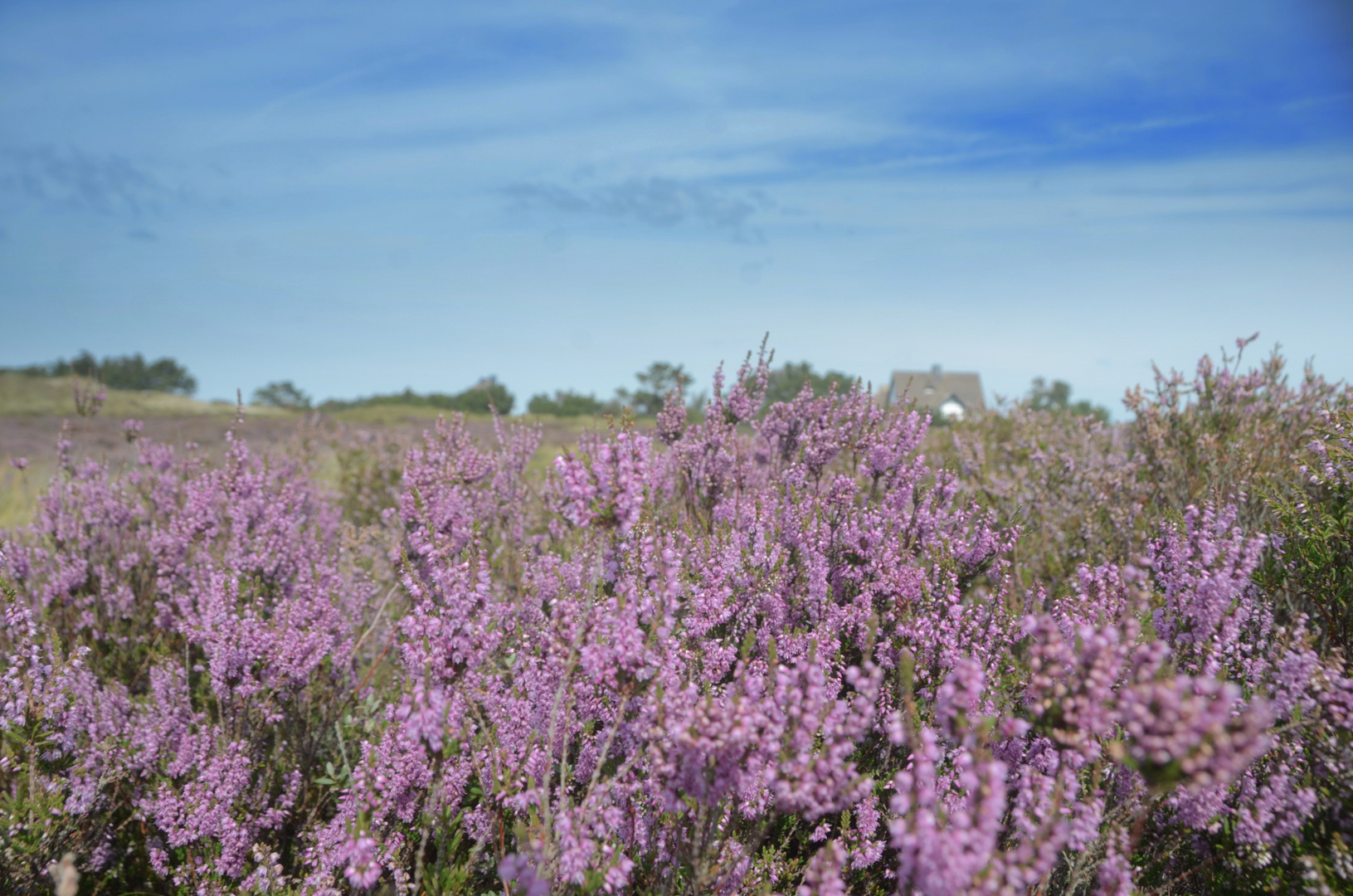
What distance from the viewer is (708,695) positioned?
258 cm

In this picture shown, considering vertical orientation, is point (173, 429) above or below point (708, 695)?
above

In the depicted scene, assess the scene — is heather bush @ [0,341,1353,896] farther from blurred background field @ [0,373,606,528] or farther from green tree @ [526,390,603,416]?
green tree @ [526,390,603,416]

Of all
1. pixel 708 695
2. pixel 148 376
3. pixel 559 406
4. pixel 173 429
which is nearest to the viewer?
pixel 708 695

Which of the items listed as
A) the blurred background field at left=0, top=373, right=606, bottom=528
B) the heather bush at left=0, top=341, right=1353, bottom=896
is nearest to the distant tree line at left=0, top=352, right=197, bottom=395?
the blurred background field at left=0, top=373, right=606, bottom=528

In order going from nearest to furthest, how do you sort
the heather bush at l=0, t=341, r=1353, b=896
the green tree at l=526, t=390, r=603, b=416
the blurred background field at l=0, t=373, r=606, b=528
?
1. the heather bush at l=0, t=341, r=1353, b=896
2. the blurred background field at l=0, t=373, r=606, b=528
3. the green tree at l=526, t=390, r=603, b=416

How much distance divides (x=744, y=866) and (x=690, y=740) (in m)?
0.99

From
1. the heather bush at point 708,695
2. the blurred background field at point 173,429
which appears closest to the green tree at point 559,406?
the blurred background field at point 173,429

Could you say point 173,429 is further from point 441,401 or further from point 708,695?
point 708,695

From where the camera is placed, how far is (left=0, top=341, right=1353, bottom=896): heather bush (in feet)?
7.49

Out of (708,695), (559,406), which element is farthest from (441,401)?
(708,695)

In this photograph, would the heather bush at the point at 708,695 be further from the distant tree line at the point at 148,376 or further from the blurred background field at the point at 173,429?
the distant tree line at the point at 148,376

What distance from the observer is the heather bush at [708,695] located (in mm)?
2283

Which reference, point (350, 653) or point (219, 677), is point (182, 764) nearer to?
point (219, 677)

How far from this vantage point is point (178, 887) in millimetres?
3930
